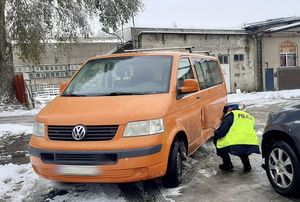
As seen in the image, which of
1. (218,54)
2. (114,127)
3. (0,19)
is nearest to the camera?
(114,127)

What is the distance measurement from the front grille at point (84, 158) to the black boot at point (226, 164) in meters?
2.14

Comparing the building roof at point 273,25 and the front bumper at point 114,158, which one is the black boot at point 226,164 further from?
the building roof at point 273,25

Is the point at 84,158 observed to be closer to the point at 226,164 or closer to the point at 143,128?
the point at 143,128

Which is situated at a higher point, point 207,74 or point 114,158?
point 207,74

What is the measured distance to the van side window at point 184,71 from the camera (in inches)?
238

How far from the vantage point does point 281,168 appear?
5.01m

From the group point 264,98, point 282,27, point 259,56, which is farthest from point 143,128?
point 282,27

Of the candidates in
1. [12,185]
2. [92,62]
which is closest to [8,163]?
[12,185]

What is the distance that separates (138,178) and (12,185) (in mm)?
2301

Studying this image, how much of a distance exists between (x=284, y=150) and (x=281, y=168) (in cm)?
28

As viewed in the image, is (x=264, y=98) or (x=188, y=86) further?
(x=264, y=98)

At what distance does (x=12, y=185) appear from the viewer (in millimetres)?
6094

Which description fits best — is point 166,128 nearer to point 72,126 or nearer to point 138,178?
point 138,178

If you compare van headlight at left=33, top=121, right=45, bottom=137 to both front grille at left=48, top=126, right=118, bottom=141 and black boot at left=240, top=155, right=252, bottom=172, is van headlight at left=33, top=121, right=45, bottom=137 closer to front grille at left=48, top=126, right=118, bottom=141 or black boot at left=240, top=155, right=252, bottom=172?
front grille at left=48, top=126, right=118, bottom=141
